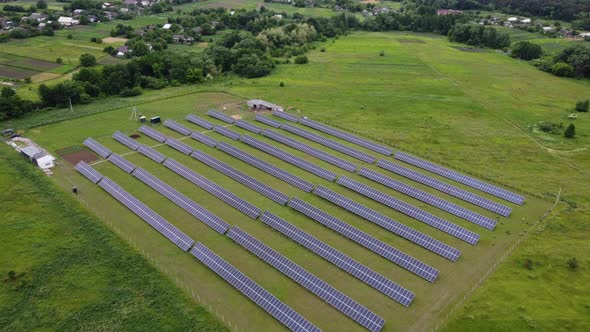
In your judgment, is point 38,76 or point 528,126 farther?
point 38,76

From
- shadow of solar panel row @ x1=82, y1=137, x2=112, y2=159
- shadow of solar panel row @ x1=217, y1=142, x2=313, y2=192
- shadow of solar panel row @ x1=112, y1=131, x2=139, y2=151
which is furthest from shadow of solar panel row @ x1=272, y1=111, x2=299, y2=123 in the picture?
shadow of solar panel row @ x1=82, y1=137, x2=112, y2=159

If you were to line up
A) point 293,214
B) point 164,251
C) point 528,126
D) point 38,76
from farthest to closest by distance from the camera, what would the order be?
1. point 38,76
2. point 528,126
3. point 293,214
4. point 164,251

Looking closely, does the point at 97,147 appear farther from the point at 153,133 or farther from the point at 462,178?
the point at 462,178

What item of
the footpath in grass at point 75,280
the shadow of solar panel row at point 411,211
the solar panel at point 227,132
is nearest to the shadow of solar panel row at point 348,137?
the shadow of solar panel row at point 411,211

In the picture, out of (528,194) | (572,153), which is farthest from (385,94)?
(528,194)

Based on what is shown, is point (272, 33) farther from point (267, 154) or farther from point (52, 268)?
Result: point (52, 268)

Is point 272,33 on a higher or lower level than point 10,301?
higher
